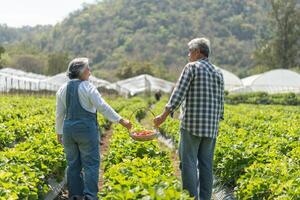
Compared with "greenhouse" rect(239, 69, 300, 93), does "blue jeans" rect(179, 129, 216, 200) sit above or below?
above

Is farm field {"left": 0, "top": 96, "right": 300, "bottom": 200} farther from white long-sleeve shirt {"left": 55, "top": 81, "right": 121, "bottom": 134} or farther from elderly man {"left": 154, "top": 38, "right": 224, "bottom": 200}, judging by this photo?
white long-sleeve shirt {"left": 55, "top": 81, "right": 121, "bottom": 134}

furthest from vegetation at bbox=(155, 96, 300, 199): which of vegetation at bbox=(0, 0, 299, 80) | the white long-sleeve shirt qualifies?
vegetation at bbox=(0, 0, 299, 80)

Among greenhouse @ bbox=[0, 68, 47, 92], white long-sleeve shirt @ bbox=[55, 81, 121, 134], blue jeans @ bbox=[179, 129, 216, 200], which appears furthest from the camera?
greenhouse @ bbox=[0, 68, 47, 92]

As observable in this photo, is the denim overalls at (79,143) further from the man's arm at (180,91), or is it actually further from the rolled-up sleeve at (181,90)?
the rolled-up sleeve at (181,90)

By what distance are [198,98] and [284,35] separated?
62.1m

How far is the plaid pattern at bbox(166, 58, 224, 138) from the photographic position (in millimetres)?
6070

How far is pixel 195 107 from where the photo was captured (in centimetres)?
614

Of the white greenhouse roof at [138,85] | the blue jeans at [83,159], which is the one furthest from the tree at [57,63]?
the blue jeans at [83,159]

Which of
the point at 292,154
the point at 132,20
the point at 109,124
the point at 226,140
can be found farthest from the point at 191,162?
the point at 132,20

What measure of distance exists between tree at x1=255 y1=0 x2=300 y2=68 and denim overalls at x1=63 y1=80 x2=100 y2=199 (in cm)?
6143

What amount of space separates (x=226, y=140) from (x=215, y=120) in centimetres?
299

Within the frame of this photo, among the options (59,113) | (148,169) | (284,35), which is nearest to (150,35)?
(284,35)

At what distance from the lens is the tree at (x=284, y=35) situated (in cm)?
6456

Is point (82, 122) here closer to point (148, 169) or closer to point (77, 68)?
point (77, 68)
